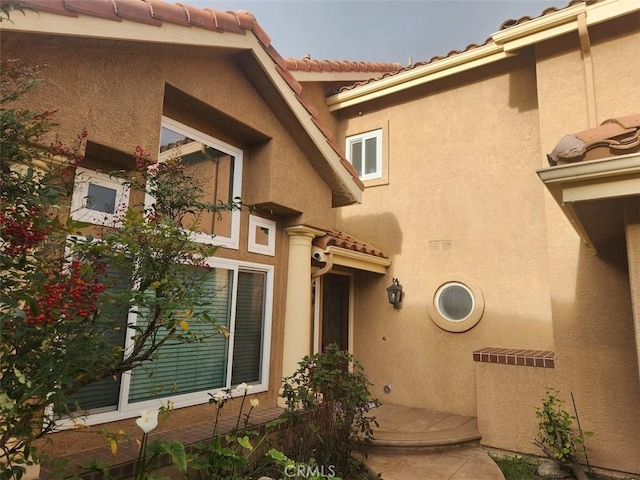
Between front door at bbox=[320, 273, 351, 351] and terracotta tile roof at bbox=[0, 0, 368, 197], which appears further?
front door at bbox=[320, 273, 351, 351]

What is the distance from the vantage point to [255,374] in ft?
22.0

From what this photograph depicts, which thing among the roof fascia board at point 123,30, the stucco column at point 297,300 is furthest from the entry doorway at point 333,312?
the roof fascia board at point 123,30

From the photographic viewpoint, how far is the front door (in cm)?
1016

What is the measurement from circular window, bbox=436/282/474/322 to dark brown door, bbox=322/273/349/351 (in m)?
2.50

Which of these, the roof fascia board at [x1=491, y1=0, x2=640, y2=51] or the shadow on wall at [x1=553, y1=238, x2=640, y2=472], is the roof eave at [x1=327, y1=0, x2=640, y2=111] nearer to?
the roof fascia board at [x1=491, y1=0, x2=640, y2=51]

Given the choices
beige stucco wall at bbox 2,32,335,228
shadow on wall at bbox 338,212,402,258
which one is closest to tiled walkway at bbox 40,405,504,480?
beige stucco wall at bbox 2,32,335,228

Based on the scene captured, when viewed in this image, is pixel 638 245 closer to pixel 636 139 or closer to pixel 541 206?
pixel 636 139

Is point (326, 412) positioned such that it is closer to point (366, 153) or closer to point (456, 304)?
point (456, 304)

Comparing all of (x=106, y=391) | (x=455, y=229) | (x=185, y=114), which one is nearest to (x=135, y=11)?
(x=185, y=114)

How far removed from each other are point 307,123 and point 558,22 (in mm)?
5394

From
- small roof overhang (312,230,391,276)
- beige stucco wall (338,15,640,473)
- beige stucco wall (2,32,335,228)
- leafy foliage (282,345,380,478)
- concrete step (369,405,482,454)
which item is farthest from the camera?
small roof overhang (312,230,391,276)

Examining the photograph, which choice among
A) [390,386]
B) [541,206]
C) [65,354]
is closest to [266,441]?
[65,354]

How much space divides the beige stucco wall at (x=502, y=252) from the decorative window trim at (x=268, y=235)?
13.9 ft

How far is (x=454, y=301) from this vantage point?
368 inches
